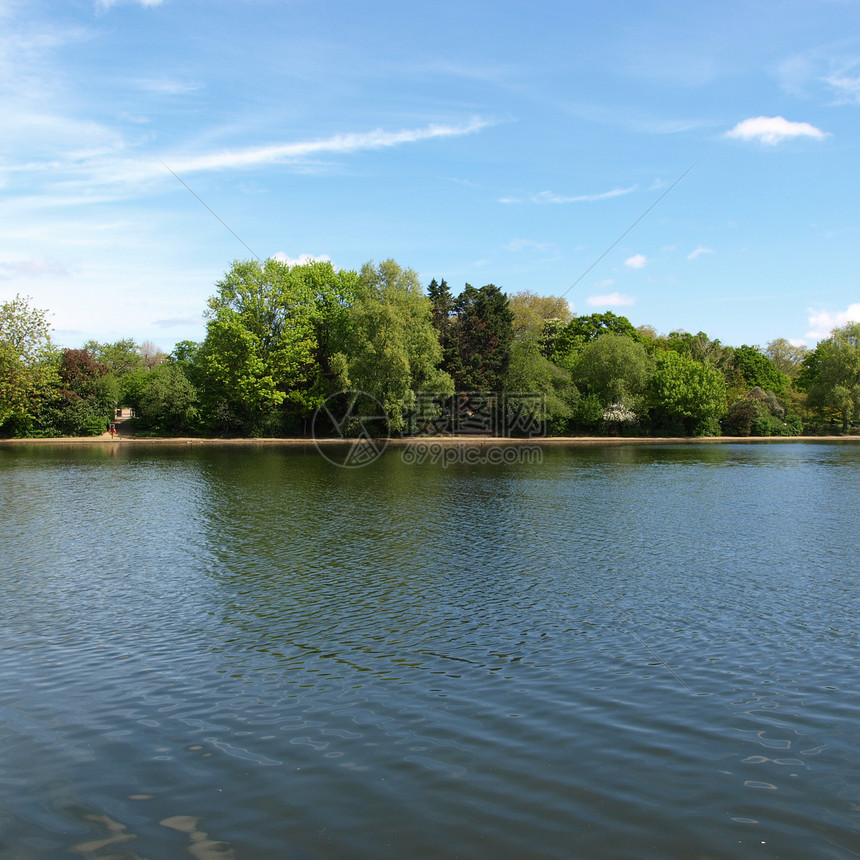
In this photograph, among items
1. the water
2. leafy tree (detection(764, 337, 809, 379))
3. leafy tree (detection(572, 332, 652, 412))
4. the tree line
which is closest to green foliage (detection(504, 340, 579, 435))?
the tree line

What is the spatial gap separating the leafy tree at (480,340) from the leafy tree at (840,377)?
1628 inches

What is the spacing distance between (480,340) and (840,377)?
46245 mm

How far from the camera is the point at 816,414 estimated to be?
94.3 metres

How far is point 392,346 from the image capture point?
64062mm

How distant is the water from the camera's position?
6.98 m

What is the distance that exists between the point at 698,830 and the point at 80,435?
76949 millimetres

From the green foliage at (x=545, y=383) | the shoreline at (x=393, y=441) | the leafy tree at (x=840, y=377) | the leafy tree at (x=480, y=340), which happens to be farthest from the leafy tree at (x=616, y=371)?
the leafy tree at (x=840, y=377)

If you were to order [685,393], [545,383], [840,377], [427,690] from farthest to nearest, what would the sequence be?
[840,377]
[685,393]
[545,383]
[427,690]

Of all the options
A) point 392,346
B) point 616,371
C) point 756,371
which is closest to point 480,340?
point 616,371

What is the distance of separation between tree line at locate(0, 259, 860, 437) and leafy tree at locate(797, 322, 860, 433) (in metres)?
0.24

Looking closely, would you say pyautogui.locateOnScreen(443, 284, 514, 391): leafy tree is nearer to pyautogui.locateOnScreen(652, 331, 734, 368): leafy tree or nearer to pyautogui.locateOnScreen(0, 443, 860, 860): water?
pyautogui.locateOnScreen(652, 331, 734, 368): leafy tree

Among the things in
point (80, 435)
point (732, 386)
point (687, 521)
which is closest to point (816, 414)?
point (732, 386)

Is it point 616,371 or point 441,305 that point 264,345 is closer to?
point 441,305

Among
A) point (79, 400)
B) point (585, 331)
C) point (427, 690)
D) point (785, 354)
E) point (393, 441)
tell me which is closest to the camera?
point (427, 690)
